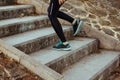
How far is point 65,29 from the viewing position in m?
6.04

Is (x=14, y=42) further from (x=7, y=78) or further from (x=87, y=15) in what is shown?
(x=87, y=15)

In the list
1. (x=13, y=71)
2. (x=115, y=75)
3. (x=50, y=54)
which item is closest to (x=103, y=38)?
(x=115, y=75)

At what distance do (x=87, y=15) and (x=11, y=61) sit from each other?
3.20 meters

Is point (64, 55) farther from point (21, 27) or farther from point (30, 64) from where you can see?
point (21, 27)

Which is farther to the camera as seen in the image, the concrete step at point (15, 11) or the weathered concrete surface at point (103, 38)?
the weathered concrete surface at point (103, 38)

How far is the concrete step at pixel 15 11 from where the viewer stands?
5.82 m

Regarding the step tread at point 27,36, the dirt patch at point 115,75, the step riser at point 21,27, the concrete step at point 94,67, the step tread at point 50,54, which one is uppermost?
the step riser at point 21,27

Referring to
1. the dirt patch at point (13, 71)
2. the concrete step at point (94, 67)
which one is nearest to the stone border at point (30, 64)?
the dirt patch at point (13, 71)

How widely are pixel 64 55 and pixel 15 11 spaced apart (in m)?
1.94

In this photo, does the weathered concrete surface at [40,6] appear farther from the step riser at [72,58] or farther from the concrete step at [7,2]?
the step riser at [72,58]

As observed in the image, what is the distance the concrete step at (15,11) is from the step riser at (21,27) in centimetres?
59

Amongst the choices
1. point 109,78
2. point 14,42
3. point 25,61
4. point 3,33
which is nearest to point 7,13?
point 3,33

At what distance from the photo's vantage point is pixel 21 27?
5492 millimetres

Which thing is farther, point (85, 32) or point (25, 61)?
point (85, 32)
